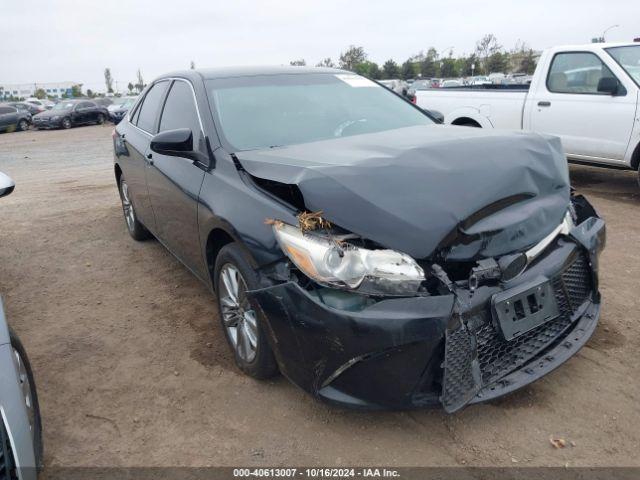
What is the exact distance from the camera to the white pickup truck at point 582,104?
6156 mm

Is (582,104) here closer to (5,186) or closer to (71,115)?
(5,186)

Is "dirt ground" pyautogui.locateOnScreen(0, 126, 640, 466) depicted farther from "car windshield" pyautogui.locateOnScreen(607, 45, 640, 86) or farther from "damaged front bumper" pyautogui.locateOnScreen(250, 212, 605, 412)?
"car windshield" pyautogui.locateOnScreen(607, 45, 640, 86)

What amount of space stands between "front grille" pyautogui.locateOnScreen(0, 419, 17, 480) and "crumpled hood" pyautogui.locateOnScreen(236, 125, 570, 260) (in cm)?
146

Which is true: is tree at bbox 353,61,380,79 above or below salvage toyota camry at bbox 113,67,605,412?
below

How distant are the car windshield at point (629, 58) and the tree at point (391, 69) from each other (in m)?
63.1

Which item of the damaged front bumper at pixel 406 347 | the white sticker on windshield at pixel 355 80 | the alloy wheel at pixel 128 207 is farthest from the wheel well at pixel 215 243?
the alloy wheel at pixel 128 207

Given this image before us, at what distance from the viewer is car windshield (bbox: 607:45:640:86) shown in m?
6.22

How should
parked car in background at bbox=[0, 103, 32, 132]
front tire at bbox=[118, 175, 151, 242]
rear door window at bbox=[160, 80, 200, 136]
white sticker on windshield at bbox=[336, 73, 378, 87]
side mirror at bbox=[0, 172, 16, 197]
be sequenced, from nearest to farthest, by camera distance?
side mirror at bbox=[0, 172, 16, 197] < rear door window at bbox=[160, 80, 200, 136] < white sticker on windshield at bbox=[336, 73, 378, 87] < front tire at bbox=[118, 175, 151, 242] < parked car in background at bbox=[0, 103, 32, 132]

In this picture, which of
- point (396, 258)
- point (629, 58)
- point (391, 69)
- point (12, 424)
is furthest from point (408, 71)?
point (12, 424)

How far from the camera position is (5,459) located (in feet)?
6.15

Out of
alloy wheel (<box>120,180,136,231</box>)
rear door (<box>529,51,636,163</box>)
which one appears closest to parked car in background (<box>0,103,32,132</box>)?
alloy wheel (<box>120,180,136,231</box>)

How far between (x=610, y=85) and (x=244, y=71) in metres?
4.55

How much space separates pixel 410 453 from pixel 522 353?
693 mm

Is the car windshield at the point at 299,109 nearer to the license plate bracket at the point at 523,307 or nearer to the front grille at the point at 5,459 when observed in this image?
the license plate bracket at the point at 523,307
